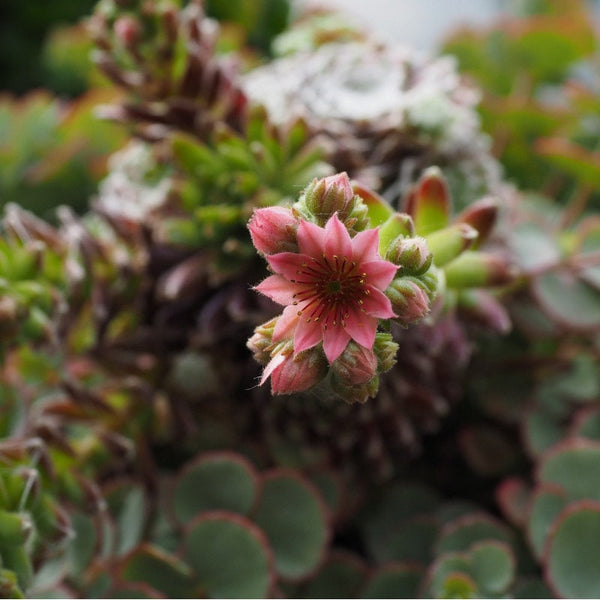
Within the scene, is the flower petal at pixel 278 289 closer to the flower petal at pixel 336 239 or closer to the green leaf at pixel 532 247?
the flower petal at pixel 336 239

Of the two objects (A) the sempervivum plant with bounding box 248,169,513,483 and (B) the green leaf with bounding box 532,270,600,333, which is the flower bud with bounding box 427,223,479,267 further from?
(B) the green leaf with bounding box 532,270,600,333

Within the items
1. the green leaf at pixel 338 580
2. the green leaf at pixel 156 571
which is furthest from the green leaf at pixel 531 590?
the green leaf at pixel 156 571

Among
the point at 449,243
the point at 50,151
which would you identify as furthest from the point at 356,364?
the point at 50,151

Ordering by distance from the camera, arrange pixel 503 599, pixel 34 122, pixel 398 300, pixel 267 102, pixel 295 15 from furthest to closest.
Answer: pixel 295 15 < pixel 34 122 < pixel 267 102 < pixel 503 599 < pixel 398 300

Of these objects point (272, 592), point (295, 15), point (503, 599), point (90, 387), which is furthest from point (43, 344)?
point (295, 15)

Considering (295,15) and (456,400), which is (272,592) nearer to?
(456,400)
